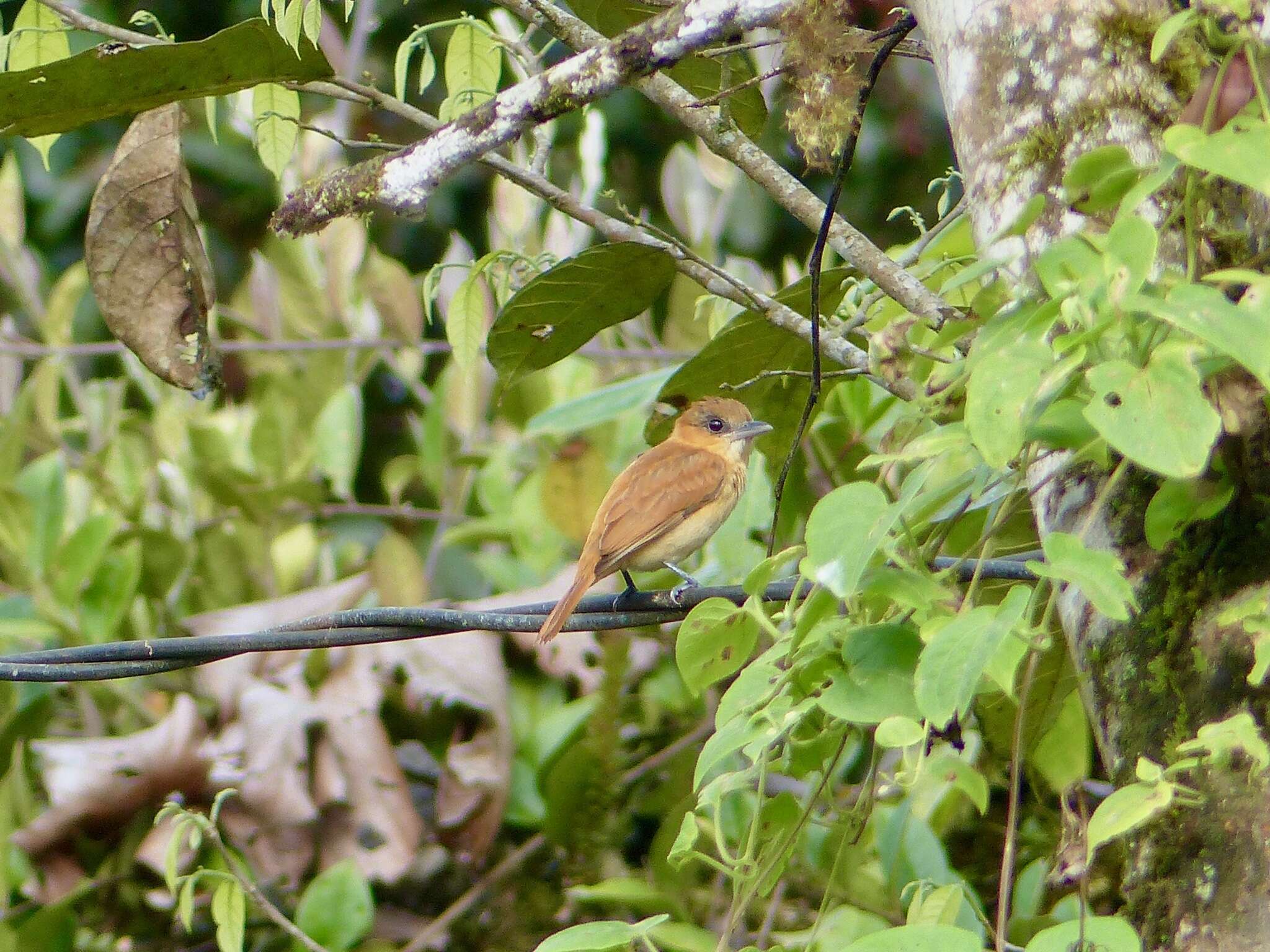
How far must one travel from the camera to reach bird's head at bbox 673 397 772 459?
15.4 feet

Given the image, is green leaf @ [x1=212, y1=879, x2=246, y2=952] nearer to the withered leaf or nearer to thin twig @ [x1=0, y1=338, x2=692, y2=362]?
the withered leaf

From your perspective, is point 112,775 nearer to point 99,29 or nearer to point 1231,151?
point 99,29

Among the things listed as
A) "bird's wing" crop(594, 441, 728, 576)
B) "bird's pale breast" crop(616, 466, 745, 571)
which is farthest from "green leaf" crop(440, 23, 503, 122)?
"bird's pale breast" crop(616, 466, 745, 571)

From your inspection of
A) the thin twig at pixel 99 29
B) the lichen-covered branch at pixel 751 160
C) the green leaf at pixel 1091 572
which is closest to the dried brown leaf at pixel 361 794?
the thin twig at pixel 99 29

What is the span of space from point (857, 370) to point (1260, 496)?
37.4 inches

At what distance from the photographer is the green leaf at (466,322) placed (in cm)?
275

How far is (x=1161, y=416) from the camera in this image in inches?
51.1

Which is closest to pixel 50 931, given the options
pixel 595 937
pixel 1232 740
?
A: pixel 595 937

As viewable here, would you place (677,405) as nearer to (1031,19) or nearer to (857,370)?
(857,370)

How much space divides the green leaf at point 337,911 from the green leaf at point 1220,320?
8.89 feet

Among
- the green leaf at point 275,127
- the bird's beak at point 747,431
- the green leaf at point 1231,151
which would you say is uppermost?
the green leaf at point 275,127

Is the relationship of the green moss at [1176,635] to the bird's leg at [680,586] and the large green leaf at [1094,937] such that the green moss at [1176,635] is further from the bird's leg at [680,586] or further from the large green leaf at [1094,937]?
the bird's leg at [680,586]

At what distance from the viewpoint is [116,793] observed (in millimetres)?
3832

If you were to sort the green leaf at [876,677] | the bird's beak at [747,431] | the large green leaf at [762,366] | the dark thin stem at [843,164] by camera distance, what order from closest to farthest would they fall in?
1. the green leaf at [876,677]
2. the dark thin stem at [843,164]
3. the large green leaf at [762,366]
4. the bird's beak at [747,431]
